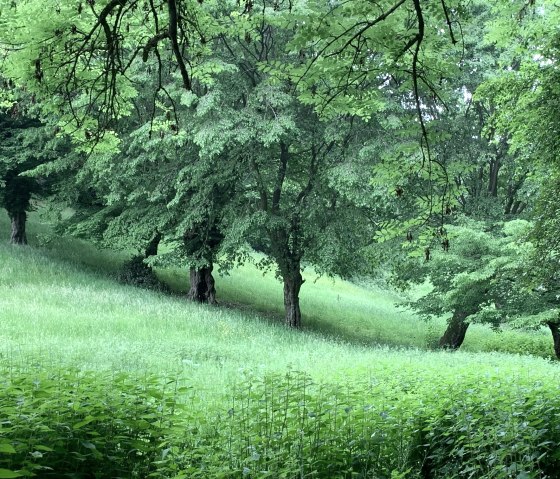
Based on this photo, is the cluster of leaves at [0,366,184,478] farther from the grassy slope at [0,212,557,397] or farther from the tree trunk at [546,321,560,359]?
→ the tree trunk at [546,321,560,359]

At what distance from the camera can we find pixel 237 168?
18.3 metres

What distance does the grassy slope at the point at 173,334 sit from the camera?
32.8 ft

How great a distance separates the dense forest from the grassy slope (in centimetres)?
108

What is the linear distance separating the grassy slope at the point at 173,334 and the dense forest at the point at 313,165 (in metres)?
1.08

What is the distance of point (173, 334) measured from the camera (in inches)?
564

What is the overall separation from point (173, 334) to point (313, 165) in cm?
769

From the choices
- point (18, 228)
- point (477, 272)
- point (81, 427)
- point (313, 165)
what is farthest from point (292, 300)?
point (81, 427)

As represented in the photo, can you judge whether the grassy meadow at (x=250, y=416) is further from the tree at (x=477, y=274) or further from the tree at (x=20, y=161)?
the tree at (x=20, y=161)

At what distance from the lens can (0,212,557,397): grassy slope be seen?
10.0 meters

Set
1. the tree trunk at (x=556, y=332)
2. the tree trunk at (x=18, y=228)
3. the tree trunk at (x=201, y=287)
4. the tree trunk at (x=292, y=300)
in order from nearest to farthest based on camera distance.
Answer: the tree trunk at (x=556, y=332), the tree trunk at (x=292, y=300), the tree trunk at (x=201, y=287), the tree trunk at (x=18, y=228)

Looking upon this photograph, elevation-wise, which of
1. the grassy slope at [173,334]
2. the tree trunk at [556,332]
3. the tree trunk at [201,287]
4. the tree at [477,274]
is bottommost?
the grassy slope at [173,334]

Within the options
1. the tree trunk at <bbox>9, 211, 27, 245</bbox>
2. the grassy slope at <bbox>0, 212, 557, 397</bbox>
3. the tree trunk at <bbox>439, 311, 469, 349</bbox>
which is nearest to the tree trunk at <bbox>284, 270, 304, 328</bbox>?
the grassy slope at <bbox>0, 212, 557, 397</bbox>

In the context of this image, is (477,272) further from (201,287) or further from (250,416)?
(250,416)

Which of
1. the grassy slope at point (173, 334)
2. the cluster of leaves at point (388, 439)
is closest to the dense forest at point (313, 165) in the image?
the cluster of leaves at point (388, 439)
